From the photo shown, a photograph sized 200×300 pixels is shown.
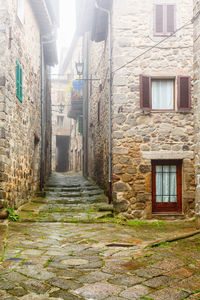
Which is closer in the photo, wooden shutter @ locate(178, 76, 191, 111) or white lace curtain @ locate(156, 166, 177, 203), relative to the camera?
wooden shutter @ locate(178, 76, 191, 111)

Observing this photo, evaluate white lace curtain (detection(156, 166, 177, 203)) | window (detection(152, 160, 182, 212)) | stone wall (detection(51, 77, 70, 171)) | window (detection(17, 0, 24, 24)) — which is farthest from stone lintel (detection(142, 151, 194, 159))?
stone wall (detection(51, 77, 70, 171))

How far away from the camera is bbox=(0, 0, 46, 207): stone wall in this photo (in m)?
6.87

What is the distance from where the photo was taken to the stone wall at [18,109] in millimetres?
6867

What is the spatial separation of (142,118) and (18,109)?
310cm

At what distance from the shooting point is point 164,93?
891cm

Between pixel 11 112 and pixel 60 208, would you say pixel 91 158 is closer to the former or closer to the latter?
pixel 60 208

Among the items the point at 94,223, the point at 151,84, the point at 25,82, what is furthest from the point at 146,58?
the point at 94,223

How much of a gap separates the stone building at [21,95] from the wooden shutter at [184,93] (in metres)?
4.03

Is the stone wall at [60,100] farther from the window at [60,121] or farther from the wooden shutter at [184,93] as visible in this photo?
the wooden shutter at [184,93]

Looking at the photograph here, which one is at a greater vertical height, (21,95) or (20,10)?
(20,10)

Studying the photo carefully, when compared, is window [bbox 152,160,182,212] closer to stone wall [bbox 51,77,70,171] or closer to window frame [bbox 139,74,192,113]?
window frame [bbox 139,74,192,113]

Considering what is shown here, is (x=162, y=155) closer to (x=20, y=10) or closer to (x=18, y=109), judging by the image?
(x=18, y=109)

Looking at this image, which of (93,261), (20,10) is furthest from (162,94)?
(93,261)

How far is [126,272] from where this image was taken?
3650mm
